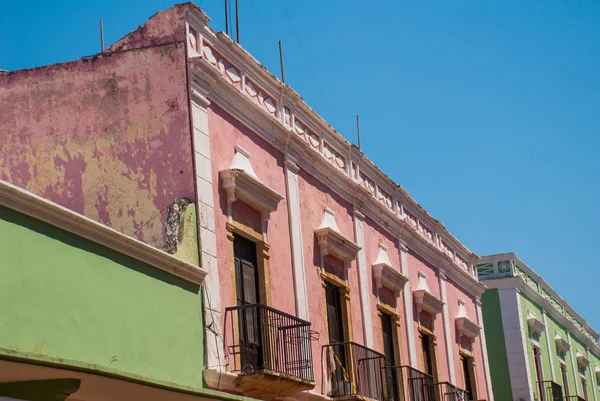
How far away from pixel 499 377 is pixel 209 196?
46.4ft

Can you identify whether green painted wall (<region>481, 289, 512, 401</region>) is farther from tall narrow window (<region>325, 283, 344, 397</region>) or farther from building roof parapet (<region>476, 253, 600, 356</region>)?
tall narrow window (<region>325, 283, 344, 397</region>)

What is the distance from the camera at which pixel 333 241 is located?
15.4m

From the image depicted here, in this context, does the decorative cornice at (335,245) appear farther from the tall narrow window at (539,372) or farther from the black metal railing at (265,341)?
the tall narrow window at (539,372)

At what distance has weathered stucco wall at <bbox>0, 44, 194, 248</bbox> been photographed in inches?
475

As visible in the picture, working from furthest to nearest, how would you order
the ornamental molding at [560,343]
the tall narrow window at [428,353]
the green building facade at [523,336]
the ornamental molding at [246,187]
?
the ornamental molding at [560,343], the green building facade at [523,336], the tall narrow window at [428,353], the ornamental molding at [246,187]

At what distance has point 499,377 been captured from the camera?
24688 mm

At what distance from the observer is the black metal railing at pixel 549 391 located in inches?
977

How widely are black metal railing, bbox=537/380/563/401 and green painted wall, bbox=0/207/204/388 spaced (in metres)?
15.1

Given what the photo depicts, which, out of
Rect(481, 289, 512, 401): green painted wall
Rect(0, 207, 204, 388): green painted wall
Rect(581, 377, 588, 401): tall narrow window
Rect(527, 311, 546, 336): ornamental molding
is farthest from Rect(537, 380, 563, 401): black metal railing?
Rect(0, 207, 204, 388): green painted wall

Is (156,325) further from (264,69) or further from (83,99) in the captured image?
(264,69)

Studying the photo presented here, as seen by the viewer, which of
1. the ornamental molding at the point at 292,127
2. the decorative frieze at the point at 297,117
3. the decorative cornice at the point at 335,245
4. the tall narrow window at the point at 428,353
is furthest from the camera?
the tall narrow window at the point at 428,353

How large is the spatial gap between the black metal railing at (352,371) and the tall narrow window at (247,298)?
72.3 inches

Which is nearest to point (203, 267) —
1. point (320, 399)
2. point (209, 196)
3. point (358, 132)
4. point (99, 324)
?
point (209, 196)

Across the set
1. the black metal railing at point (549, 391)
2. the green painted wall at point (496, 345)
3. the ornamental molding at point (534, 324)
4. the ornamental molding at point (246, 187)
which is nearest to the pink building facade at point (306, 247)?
the ornamental molding at point (246, 187)
